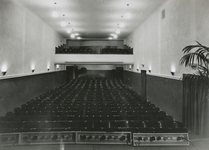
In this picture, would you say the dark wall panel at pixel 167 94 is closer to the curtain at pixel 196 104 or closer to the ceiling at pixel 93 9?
the curtain at pixel 196 104

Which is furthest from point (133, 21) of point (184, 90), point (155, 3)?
point (184, 90)

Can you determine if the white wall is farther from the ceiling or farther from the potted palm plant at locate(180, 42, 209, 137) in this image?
the ceiling

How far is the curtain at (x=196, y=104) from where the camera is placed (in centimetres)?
417

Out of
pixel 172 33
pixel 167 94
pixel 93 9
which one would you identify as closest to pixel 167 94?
pixel 167 94

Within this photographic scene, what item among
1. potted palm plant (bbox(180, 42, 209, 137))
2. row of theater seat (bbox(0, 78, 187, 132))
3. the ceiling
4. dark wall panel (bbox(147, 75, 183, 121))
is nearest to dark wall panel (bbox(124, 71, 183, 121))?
dark wall panel (bbox(147, 75, 183, 121))

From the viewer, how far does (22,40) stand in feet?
29.1

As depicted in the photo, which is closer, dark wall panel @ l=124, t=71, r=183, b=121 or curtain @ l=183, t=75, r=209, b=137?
curtain @ l=183, t=75, r=209, b=137

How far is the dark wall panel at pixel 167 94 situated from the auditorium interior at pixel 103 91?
0.13 feet

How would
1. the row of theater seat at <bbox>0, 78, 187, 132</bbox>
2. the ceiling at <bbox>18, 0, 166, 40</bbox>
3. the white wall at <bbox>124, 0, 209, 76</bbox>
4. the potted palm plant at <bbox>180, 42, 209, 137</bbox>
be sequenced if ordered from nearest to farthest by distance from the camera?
the potted palm plant at <bbox>180, 42, 209, 137</bbox>
the row of theater seat at <bbox>0, 78, 187, 132</bbox>
the white wall at <bbox>124, 0, 209, 76</bbox>
the ceiling at <bbox>18, 0, 166, 40</bbox>

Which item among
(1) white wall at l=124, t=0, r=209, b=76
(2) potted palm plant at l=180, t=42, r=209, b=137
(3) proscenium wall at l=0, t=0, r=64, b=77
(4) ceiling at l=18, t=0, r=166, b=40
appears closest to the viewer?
(2) potted palm plant at l=180, t=42, r=209, b=137

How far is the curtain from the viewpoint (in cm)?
417

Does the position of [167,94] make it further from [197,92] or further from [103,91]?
[103,91]

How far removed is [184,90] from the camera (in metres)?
6.34

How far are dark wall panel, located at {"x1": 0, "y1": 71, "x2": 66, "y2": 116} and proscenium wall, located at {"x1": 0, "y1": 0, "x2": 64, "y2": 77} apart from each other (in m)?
0.41
